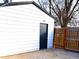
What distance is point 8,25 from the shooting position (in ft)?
27.9

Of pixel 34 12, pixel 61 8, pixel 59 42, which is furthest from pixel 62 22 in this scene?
pixel 34 12

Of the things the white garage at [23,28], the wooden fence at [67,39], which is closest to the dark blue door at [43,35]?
the white garage at [23,28]

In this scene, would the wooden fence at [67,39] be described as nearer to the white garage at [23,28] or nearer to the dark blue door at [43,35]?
the white garage at [23,28]

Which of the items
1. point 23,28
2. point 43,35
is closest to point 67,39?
point 43,35

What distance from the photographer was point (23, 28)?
31.5 ft

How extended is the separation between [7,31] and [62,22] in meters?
10.4

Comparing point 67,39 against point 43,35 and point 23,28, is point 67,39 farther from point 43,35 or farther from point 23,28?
point 23,28

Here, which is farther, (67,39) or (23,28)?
(67,39)

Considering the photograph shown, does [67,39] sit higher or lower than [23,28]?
lower

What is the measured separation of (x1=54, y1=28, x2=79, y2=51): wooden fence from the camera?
1094cm

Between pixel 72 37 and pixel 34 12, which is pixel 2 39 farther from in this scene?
pixel 72 37

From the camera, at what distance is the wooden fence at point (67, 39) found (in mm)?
10938

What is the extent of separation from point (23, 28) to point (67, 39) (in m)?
3.98

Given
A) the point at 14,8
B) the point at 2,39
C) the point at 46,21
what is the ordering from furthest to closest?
the point at 46,21
the point at 14,8
the point at 2,39
